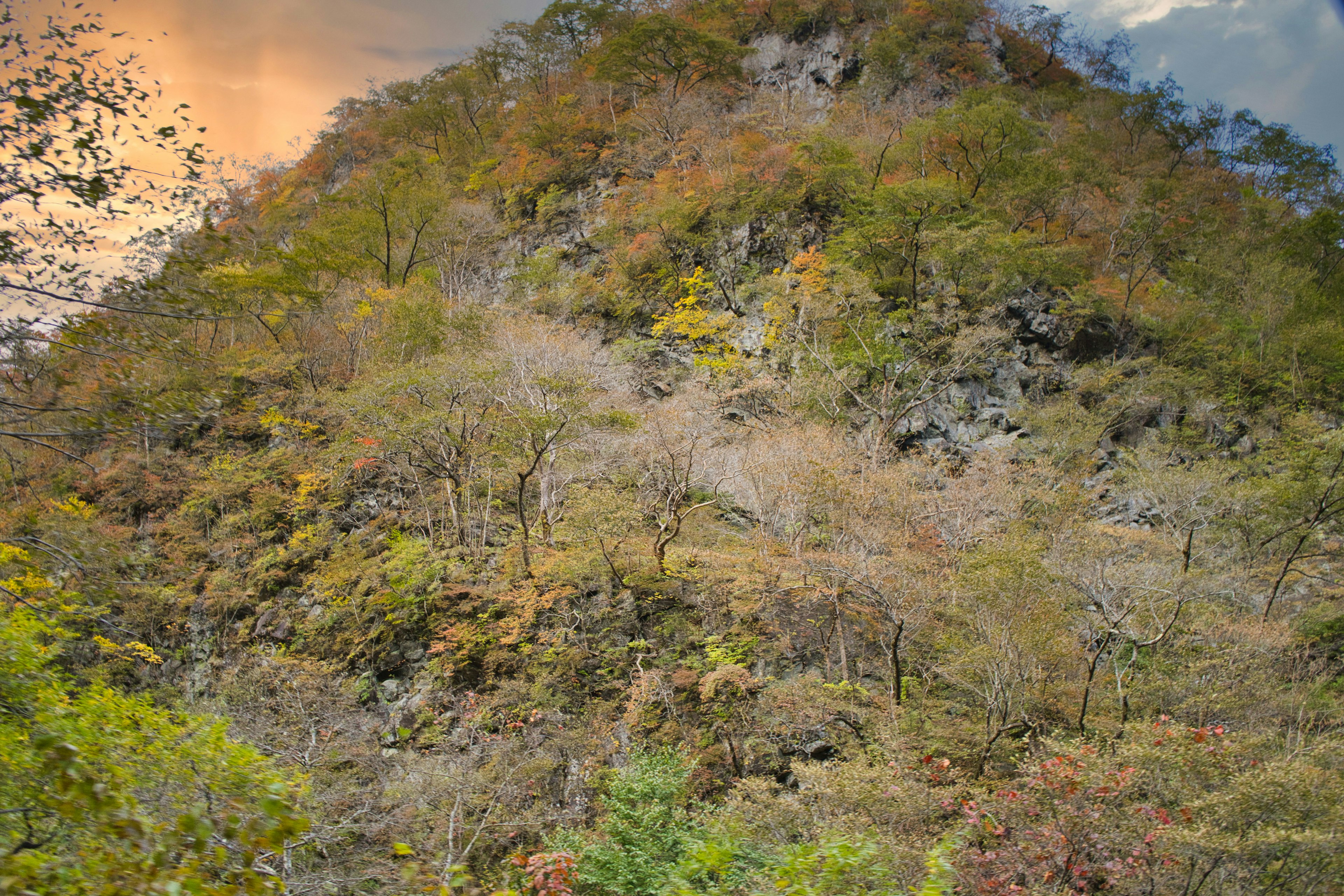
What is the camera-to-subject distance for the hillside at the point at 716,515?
5.92 meters

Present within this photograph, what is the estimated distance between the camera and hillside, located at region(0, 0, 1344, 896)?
5922 mm

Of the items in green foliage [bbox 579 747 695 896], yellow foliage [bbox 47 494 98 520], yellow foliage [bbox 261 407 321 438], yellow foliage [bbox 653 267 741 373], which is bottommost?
green foliage [bbox 579 747 695 896]

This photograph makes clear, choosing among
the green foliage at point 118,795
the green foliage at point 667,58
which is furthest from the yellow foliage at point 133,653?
the green foliage at point 667,58

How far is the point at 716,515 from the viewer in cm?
1853

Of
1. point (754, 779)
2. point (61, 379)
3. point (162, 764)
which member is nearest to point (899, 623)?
point (754, 779)

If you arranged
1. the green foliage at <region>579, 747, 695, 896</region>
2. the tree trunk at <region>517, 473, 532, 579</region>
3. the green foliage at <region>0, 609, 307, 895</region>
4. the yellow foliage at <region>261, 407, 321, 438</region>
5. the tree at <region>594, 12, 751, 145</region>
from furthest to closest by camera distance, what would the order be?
the tree at <region>594, 12, 751, 145</region>
the yellow foliage at <region>261, 407, 321, 438</region>
the tree trunk at <region>517, 473, 532, 579</region>
the green foliage at <region>579, 747, 695, 896</region>
the green foliage at <region>0, 609, 307, 895</region>

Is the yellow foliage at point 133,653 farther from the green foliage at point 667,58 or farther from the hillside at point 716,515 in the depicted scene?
the green foliage at point 667,58

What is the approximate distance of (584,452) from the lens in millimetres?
18547

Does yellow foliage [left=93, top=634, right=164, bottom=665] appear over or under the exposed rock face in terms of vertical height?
under

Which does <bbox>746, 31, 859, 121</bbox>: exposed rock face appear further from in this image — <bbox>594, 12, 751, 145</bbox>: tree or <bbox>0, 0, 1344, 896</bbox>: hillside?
<bbox>594, 12, 751, 145</bbox>: tree

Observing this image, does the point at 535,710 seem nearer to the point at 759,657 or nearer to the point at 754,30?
the point at 759,657

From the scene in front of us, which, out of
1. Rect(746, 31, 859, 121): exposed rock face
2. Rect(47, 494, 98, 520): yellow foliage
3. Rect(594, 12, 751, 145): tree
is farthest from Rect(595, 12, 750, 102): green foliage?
Rect(47, 494, 98, 520): yellow foliage

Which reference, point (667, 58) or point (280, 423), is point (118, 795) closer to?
point (280, 423)

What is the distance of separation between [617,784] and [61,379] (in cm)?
882
